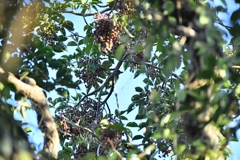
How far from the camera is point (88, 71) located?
10.0ft

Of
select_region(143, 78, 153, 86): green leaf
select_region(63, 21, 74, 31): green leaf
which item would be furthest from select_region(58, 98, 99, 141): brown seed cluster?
select_region(63, 21, 74, 31): green leaf

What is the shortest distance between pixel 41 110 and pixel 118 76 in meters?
1.50

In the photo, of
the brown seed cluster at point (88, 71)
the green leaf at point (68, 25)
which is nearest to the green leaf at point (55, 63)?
the brown seed cluster at point (88, 71)

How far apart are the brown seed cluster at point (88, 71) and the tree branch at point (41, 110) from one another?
1260 mm

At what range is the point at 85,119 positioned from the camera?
286 centimetres

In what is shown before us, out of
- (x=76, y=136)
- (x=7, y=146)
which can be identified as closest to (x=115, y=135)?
(x=76, y=136)

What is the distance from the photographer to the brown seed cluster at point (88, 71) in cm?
301

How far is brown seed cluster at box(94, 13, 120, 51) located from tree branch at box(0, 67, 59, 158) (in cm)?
103

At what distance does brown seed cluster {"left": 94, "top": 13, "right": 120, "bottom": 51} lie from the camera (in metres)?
2.71

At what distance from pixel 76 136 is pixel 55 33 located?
2.14ft

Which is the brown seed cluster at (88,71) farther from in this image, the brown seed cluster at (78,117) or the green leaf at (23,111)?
the green leaf at (23,111)

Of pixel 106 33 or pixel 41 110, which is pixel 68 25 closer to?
pixel 106 33

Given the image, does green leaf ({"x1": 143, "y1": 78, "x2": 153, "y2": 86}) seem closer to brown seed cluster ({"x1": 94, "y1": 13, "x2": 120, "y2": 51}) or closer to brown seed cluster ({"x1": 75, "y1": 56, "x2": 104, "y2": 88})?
brown seed cluster ({"x1": 75, "y1": 56, "x2": 104, "y2": 88})

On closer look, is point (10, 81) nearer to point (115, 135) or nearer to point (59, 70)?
point (59, 70)
